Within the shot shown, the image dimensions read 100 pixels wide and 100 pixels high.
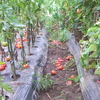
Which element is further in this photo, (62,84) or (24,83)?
(62,84)

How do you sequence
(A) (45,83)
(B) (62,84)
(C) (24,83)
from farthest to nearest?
(B) (62,84) < (A) (45,83) < (C) (24,83)

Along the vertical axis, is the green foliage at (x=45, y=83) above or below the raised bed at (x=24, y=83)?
below

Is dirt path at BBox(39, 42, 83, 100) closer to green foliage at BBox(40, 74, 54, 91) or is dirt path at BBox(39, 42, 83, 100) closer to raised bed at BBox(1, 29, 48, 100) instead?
green foliage at BBox(40, 74, 54, 91)

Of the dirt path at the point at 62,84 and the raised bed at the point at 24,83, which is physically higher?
the raised bed at the point at 24,83

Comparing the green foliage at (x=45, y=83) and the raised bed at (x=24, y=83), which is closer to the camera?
the raised bed at (x=24, y=83)

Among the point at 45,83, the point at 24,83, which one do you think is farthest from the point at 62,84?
the point at 24,83

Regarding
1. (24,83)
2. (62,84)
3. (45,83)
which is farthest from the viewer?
(62,84)

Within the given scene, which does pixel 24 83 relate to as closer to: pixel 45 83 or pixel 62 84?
pixel 45 83

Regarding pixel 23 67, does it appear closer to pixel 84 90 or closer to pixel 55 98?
pixel 55 98

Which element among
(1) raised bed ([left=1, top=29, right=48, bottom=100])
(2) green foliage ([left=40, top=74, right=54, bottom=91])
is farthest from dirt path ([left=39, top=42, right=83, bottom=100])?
(1) raised bed ([left=1, top=29, right=48, bottom=100])

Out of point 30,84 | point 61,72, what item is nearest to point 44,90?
point 30,84

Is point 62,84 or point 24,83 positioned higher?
point 24,83

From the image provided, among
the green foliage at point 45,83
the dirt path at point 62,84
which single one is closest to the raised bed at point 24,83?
the green foliage at point 45,83

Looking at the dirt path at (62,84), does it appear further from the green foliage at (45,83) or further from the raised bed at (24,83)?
the raised bed at (24,83)
